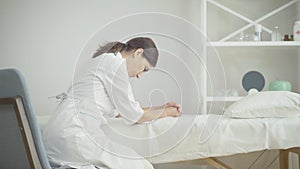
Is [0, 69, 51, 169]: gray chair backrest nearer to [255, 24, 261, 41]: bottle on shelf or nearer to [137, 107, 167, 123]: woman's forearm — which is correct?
[137, 107, 167, 123]: woman's forearm

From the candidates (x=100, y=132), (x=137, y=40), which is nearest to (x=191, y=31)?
(x=137, y=40)

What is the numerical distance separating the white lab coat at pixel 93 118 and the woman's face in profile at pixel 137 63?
0.12 ft

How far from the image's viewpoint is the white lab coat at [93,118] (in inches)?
56.6

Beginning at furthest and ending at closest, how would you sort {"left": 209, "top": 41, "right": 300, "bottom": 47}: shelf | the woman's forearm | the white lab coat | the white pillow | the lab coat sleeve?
1. {"left": 209, "top": 41, "right": 300, "bottom": 47}: shelf
2. the white pillow
3. the woman's forearm
4. the lab coat sleeve
5. the white lab coat

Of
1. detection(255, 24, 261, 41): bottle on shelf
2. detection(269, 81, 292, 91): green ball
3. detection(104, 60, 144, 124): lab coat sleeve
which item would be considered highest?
detection(255, 24, 261, 41): bottle on shelf

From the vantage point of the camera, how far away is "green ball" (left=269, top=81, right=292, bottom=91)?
2.74 meters

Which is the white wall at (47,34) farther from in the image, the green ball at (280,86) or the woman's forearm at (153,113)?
the woman's forearm at (153,113)

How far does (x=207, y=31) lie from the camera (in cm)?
296

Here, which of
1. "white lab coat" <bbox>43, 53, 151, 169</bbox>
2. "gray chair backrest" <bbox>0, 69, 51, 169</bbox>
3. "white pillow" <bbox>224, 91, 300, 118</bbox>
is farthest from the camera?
"white pillow" <bbox>224, 91, 300, 118</bbox>

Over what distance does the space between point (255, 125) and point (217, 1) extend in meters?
1.28

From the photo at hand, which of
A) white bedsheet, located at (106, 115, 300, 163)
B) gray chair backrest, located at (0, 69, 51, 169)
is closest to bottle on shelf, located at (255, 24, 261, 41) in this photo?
white bedsheet, located at (106, 115, 300, 163)

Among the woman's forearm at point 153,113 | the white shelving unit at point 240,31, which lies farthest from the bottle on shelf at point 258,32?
the woman's forearm at point 153,113

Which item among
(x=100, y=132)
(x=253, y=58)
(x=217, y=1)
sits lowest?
(x=100, y=132)

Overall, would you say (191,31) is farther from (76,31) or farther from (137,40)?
(137,40)
